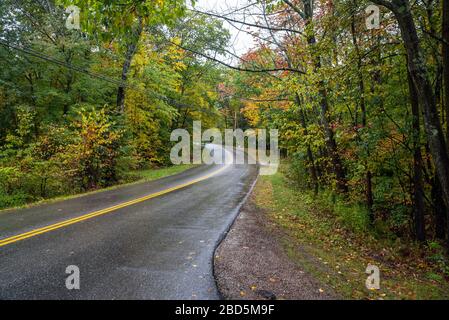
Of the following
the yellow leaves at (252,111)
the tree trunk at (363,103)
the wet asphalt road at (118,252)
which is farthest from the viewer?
the yellow leaves at (252,111)

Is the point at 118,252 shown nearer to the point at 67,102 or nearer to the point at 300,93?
the point at 300,93

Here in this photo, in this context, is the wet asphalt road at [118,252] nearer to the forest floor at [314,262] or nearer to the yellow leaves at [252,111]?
the forest floor at [314,262]

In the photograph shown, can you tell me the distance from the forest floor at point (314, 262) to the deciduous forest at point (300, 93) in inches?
27.6

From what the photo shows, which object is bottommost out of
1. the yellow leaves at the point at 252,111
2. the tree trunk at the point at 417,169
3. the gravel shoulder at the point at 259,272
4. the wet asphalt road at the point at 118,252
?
the gravel shoulder at the point at 259,272

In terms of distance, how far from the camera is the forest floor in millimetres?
4375

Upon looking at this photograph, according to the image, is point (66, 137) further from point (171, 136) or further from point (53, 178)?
point (171, 136)

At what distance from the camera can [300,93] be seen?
1040cm

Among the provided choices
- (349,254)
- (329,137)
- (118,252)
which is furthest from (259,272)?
(329,137)

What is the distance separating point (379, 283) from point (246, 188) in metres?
10.2

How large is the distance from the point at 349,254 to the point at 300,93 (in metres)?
5.86

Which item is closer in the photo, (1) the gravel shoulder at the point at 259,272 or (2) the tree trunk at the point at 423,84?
(1) the gravel shoulder at the point at 259,272

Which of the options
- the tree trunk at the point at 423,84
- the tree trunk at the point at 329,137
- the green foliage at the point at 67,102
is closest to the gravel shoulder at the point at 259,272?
the tree trunk at the point at 423,84

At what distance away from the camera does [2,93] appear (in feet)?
49.3

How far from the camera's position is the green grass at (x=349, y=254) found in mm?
4781
